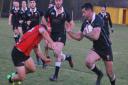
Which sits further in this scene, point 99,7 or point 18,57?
point 99,7

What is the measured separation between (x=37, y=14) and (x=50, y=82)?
3655mm

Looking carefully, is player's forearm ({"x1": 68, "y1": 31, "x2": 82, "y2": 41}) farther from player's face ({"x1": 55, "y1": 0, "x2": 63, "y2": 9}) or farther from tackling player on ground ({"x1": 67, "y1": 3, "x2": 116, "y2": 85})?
player's face ({"x1": 55, "y1": 0, "x2": 63, "y2": 9})

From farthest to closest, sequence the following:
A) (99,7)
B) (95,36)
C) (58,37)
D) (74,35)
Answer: (99,7)
(58,37)
(74,35)
(95,36)

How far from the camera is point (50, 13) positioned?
1312 centimetres

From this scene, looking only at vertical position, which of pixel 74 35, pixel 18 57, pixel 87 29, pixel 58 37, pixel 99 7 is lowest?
pixel 99 7

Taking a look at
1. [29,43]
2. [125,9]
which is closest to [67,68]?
[29,43]

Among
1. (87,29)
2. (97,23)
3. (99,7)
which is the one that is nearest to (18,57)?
(87,29)

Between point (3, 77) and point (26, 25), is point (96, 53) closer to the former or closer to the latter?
point (3, 77)

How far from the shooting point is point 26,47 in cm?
1003

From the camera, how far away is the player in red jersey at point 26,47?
388 inches

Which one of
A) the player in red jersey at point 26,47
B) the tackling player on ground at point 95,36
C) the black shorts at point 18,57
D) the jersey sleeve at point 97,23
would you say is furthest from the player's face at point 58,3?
the black shorts at point 18,57

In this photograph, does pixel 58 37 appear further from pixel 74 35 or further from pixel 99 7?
pixel 99 7

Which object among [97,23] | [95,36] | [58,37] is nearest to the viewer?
[95,36]

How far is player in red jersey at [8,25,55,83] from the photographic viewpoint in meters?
9.85
